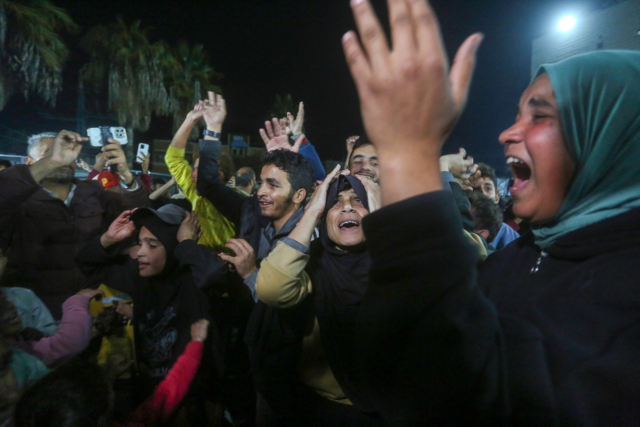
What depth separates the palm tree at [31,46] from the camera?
10555 millimetres

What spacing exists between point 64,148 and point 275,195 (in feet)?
6.22

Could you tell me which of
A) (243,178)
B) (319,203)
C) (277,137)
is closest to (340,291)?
(319,203)

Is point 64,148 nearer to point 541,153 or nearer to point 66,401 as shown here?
point 66,401

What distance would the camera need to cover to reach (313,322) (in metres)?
2.08

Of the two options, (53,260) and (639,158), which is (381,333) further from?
(53,260)

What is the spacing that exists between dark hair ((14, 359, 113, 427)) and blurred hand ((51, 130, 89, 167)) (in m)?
2.10

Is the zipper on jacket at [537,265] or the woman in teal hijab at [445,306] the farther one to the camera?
the zipper on jacket at [537,265]

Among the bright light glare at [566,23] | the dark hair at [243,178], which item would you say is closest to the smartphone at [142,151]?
the dark hair at [243,178]

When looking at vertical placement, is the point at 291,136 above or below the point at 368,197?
above

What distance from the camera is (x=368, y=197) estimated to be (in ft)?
7.05

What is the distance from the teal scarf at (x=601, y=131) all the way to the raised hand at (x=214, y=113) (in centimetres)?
360

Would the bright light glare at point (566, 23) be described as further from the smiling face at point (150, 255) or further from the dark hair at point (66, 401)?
the dark hair at point (66, 401)

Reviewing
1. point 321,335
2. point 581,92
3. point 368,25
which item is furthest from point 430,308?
point 321,335

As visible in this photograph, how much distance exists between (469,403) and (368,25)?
675 mm
